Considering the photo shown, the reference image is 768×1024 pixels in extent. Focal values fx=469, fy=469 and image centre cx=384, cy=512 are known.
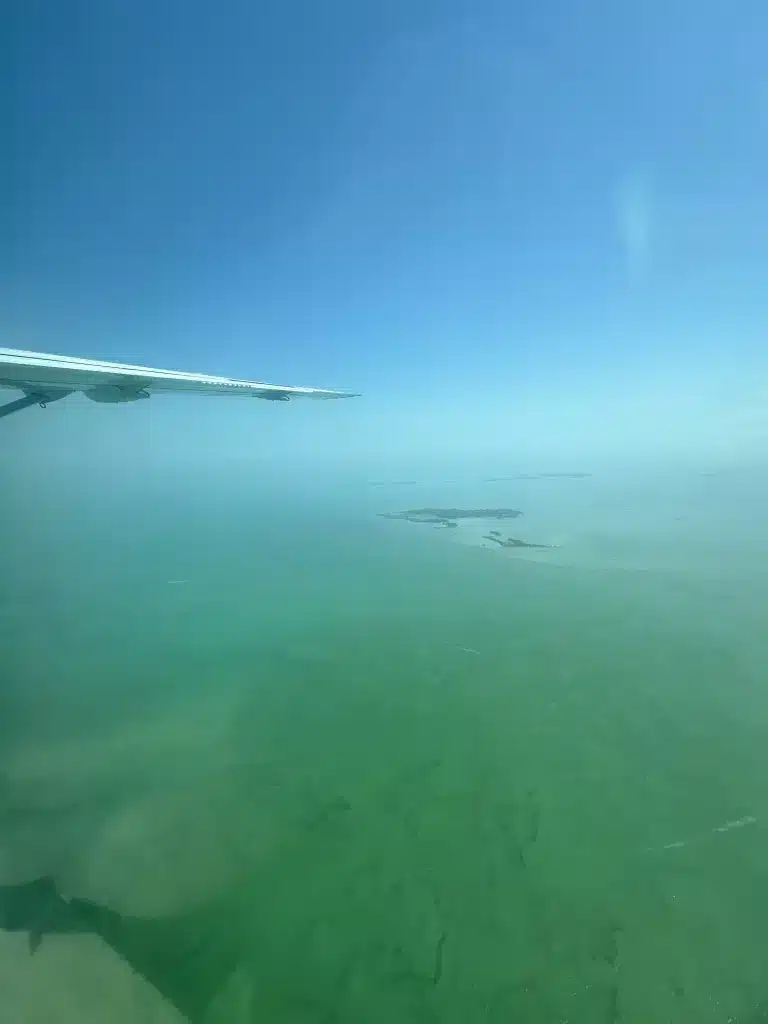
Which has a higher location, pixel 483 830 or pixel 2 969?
pixel 2 969

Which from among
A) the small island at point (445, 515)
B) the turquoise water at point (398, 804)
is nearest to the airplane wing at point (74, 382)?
the turquoise water at point (398, 804)

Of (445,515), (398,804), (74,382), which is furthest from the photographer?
(445,515)

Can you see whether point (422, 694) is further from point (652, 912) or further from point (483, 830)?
point (652, 912)

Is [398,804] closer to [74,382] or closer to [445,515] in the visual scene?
[74,382]

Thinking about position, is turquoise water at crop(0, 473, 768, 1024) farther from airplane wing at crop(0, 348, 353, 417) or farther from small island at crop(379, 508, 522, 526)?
small island at crop(379, 508, 522, 526)

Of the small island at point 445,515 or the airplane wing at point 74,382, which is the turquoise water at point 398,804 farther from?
the small island at point 445,515

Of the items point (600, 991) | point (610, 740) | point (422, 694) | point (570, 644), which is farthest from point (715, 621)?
point (600, 991)

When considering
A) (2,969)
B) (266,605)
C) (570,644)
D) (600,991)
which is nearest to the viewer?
(2,969)

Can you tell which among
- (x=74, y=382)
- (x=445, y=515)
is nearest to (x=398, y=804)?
(x=74, y=382)
